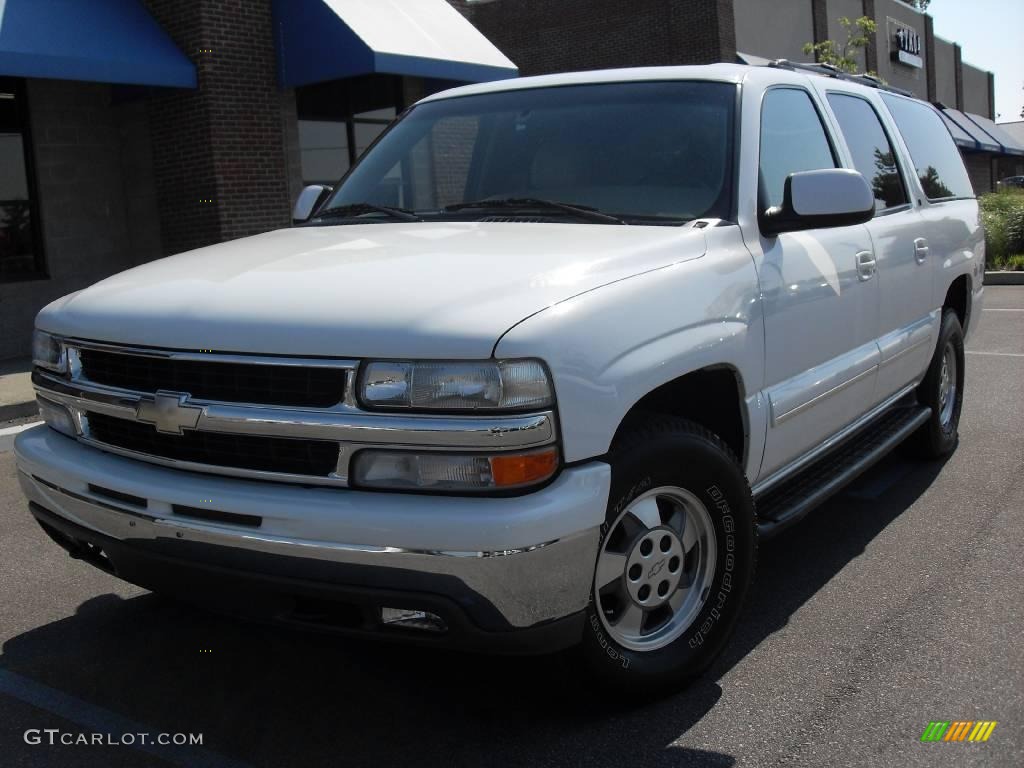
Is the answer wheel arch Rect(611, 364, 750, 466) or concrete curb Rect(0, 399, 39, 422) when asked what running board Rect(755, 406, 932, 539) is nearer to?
wheel arch Rect(611, 364, 750, 466)

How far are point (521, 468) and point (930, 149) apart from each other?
14.6 feet

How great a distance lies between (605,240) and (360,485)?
117cm

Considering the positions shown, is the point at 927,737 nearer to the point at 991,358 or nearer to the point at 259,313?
the point at 259,313

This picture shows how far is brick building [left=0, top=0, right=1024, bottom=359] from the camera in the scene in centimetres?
1209

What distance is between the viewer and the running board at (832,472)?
393 cm

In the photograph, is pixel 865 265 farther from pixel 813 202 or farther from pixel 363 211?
pixel 363 211

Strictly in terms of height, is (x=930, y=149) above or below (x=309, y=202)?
above

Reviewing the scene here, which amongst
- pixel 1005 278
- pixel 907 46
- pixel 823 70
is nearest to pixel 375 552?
pixel 823 70

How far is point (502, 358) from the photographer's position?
2.60 m

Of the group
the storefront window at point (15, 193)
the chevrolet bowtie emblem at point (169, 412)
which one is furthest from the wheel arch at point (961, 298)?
the storefront window at point (15, 193)

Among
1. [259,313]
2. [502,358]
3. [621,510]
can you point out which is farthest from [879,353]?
[259,313]

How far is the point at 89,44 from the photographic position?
37.4 ft

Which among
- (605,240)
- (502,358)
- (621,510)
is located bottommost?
(621,510)

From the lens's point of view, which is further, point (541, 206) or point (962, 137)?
point (962, 137)
